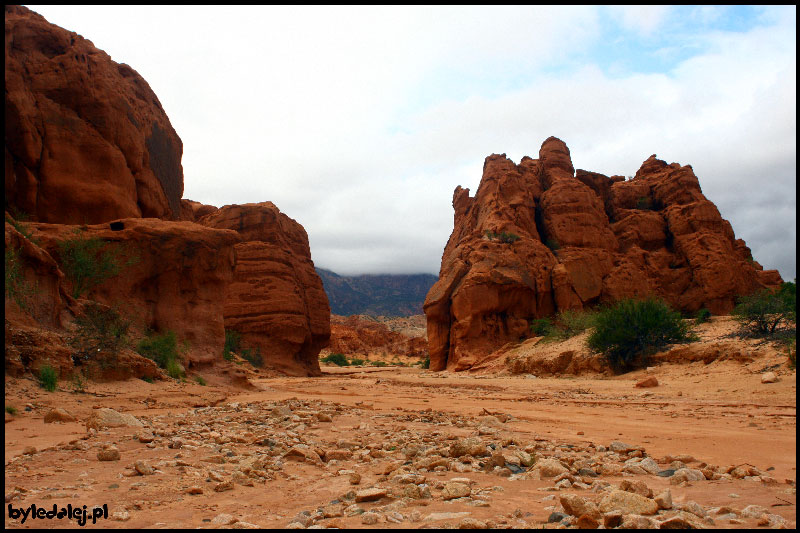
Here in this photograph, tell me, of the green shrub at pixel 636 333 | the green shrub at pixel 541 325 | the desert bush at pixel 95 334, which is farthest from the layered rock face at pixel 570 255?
the desert bush at pixel 95 334

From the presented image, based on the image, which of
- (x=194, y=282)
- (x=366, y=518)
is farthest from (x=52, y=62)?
(x=366, y=518)

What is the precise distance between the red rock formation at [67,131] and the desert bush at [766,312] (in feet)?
74.9

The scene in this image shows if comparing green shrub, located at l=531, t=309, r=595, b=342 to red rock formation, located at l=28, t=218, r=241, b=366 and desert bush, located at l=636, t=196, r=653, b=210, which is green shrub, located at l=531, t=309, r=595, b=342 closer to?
desert bush, located at l=636, t=196, r=653, b=210

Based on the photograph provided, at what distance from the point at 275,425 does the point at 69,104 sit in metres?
17.1

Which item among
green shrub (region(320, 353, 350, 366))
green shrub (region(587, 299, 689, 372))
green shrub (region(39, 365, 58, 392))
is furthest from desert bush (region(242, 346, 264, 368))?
green shrub (region(320, 353, 350, 366))

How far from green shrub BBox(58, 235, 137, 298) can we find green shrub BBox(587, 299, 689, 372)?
60.5 feet

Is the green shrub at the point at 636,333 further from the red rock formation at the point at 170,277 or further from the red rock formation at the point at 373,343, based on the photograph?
the red rock formation at the point at 373,343

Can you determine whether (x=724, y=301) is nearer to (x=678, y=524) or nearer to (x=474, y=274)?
(x=474, y=274)

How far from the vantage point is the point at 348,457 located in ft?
16.2

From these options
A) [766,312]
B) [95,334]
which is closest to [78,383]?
[95,334]

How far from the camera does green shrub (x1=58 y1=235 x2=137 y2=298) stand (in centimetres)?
1323

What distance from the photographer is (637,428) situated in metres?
6.95

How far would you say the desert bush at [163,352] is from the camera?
13.3 meters

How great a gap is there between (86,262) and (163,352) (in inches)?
127
